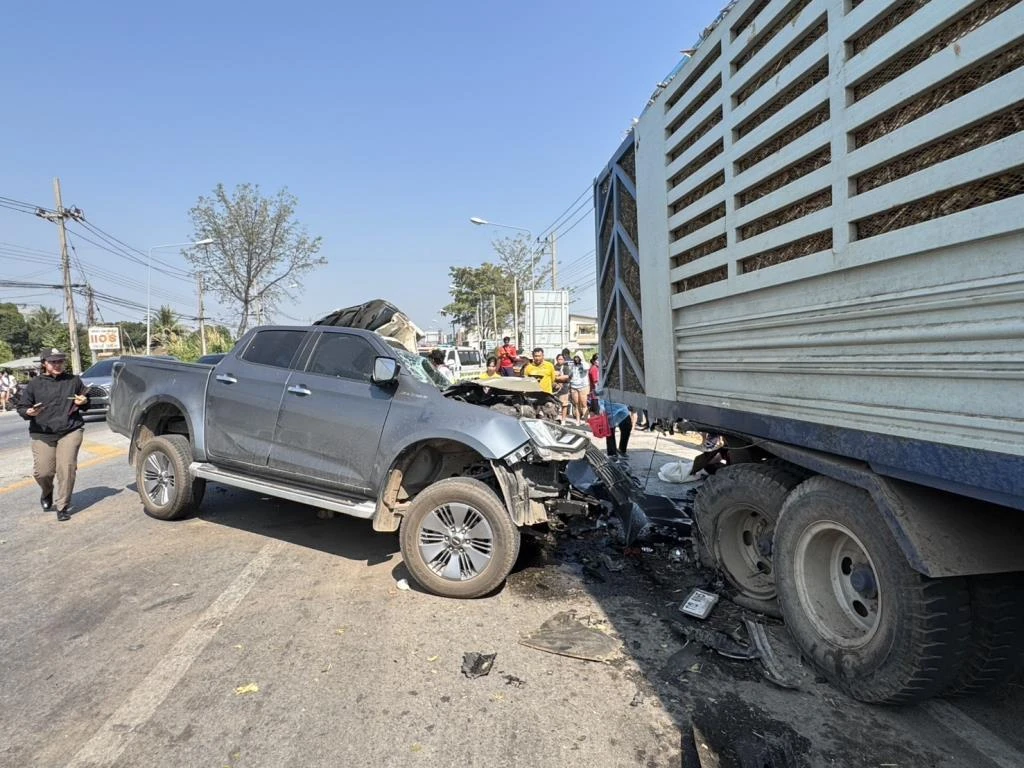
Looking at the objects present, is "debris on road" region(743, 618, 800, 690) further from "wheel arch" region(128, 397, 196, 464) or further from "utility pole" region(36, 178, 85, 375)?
"utility pole" region(36, 178, 85, 375)

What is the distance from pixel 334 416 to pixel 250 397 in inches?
41.0

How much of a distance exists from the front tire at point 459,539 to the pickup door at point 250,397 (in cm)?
174

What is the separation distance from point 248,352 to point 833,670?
525cm

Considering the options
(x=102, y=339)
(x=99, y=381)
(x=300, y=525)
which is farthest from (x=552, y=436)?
→ (x=102, y=339)

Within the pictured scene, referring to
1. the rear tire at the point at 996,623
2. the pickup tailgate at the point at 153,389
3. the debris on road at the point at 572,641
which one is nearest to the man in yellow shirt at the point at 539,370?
the pickup tailgate at the point at 153,389

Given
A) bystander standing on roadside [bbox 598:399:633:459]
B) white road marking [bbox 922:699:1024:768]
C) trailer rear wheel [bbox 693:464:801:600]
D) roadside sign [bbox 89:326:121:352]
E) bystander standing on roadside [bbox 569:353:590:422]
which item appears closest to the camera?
white road marking [bbox 922:699:1024:768]

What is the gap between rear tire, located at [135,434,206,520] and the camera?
556cm

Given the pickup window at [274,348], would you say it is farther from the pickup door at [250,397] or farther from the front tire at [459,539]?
the front tire at [459,539]

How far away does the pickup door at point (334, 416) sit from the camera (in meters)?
4.47

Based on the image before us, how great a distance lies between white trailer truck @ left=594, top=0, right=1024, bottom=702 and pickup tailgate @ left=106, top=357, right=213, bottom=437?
4.60m

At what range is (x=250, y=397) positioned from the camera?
5.10 m

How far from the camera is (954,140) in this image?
80.7 inches

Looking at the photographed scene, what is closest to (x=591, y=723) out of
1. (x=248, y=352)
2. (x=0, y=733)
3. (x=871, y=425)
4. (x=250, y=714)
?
(x=250, y=714)

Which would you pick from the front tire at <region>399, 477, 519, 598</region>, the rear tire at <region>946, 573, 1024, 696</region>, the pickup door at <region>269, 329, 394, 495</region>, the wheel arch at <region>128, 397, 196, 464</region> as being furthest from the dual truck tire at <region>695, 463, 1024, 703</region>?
the wheel arch at <region>128, 397, 196, 464</region>
